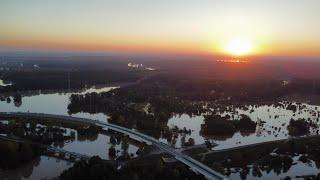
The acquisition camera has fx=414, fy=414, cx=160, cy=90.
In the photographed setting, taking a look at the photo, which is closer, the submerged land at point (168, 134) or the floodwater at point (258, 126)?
the submerged land at point (168, 134)

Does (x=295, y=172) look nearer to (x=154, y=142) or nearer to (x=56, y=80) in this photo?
(x=154, y=142)

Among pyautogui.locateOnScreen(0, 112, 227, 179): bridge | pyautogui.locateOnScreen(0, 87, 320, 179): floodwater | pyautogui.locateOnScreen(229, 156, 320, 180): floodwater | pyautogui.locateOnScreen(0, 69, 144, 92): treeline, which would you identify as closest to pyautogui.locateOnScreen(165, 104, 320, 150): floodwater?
pyautogui.locateOnScreen(0, 87, 320, 179): floodwater

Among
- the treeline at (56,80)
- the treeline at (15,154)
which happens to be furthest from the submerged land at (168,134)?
the treeline at (56,80)

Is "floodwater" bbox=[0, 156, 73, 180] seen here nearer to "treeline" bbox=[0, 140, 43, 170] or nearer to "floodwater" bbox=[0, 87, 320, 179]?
"floodwater" bbox=[0, 87, 320, 179]

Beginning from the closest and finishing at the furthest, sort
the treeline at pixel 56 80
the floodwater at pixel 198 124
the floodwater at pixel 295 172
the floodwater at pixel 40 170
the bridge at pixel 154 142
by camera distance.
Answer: the bridge at pixel 154 142 → the floodwater at pixel 40 170 → the floodwater at pixel 295 172 → the floodwater at pixel 198 124 → the treeline at pixel 56 80

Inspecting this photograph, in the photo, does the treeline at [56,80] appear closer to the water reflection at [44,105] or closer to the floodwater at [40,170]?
the water reflection at [44,105]

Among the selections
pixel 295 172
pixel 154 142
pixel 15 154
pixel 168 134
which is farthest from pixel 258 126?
pixel 15 154

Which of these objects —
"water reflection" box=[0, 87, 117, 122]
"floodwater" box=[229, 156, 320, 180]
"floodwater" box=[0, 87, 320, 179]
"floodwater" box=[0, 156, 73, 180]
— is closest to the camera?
"floodwater" box=[0, 156, 73, 180]

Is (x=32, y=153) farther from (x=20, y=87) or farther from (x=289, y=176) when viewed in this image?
(x=20, y=87)

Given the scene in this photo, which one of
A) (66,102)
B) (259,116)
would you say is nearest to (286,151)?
(259,116)

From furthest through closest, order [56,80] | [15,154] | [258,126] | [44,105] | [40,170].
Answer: [56,80]
[44,105]
[258,126]
[15,154]
[40,170]

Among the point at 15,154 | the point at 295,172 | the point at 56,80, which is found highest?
the point at 15,154
